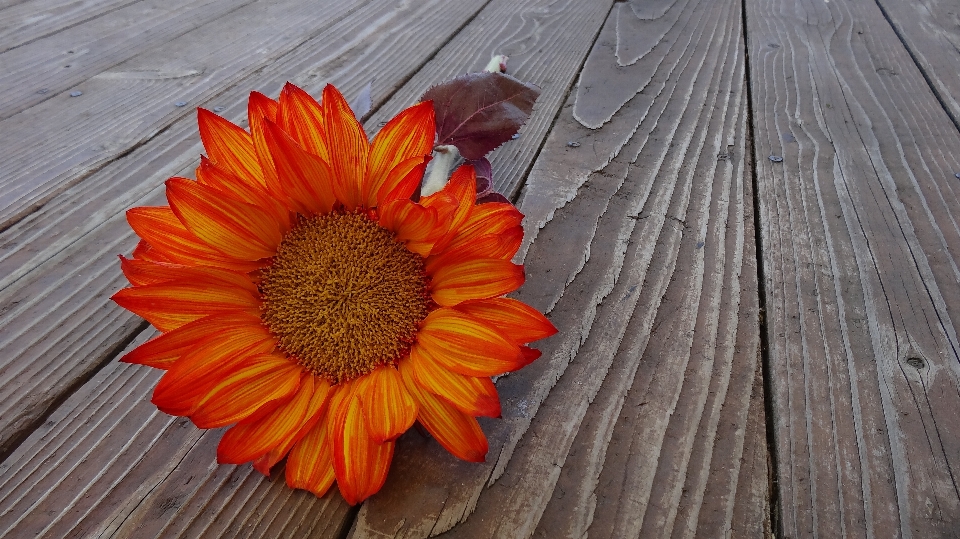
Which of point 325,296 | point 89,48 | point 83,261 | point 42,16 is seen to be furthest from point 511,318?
point 42,16

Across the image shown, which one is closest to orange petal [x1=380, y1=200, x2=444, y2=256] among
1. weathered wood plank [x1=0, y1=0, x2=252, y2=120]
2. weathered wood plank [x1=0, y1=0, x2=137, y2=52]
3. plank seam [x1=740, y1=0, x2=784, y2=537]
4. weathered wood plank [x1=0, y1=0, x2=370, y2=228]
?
plank seam [x1=740, y1=0, x2=784, y2=537]

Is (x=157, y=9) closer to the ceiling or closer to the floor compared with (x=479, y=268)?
closer to the floor

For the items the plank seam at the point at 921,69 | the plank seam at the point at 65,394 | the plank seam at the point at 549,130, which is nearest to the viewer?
the plank seam at the point at 65,394

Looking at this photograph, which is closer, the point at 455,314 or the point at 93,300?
the point at 455,314

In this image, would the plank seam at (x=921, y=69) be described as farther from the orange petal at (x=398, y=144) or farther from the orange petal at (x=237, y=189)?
the orange petal at (x=237, y=189)

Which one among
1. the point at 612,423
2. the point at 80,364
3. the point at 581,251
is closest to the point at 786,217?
the point at 581,251

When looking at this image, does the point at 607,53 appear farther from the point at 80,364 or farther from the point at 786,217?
the point at 80,364

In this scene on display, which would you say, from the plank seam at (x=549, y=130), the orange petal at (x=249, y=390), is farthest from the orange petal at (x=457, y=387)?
the plank seam at (x=549, y=130)
